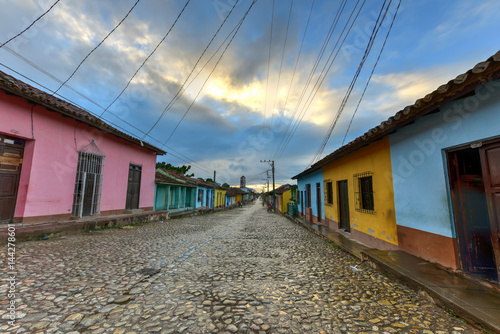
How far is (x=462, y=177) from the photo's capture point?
3.53 metres

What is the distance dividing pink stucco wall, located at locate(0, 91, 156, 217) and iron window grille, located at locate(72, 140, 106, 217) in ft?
0.71

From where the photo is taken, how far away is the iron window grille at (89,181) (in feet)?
25.4

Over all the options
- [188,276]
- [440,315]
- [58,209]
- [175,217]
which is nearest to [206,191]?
[175,217]

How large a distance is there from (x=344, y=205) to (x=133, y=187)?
1042 cm

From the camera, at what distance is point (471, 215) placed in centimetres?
345

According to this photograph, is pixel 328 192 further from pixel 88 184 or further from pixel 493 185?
pixel 88 184

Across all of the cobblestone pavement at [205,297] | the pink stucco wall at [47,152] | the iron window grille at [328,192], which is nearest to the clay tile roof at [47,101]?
the pink stucco wall at [47,152]

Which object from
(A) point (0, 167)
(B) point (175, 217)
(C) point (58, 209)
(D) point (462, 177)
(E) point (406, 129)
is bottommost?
(B) point (175, 217)

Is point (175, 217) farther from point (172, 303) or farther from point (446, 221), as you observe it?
point (446, 221)

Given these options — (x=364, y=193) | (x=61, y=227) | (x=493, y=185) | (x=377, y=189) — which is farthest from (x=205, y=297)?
(x=61, y=227)

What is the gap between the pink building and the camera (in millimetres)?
5703

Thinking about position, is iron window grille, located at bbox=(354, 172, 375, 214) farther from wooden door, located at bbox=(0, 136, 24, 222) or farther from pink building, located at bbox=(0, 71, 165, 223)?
wooden door, located at bbox=(0, 136, 24, 222)

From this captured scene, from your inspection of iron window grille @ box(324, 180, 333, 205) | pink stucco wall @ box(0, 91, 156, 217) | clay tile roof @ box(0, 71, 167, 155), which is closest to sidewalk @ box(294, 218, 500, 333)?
iron window grille @ box(324, 180, 333, 205)

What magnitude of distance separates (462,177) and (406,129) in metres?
1.38
